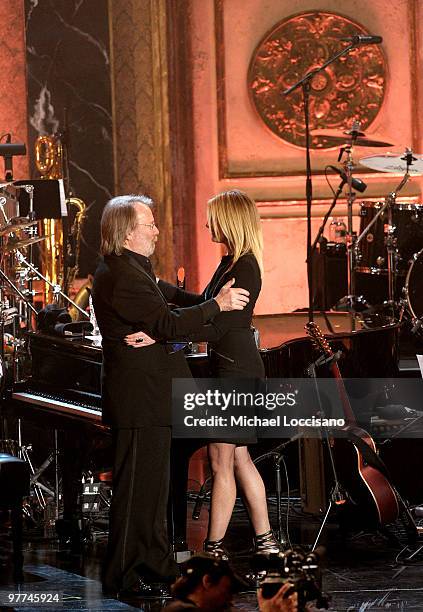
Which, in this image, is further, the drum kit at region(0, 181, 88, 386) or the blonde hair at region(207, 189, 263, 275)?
the drum kit at region(0, 181, 88, 386)

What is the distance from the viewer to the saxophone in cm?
914

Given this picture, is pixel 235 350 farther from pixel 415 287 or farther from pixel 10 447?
pixel 415 287

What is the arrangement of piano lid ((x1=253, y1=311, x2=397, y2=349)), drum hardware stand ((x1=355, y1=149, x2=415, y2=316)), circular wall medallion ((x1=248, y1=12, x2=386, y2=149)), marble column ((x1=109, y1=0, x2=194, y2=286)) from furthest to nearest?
circular wall medallion ((x1=248, y1=12, x2=386, y2=149)), marble column ((x1=109, y1=0, x2=194, y2=286)), drum hardware stand ((x1=355, y1=149, x2=415, y2=316)), piano lid ((x1=253, y1=311, x2=397, y2=349))

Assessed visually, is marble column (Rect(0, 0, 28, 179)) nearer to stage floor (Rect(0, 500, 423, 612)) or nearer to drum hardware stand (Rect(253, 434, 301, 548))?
stage floor (Rect(0, 500, 423, 612))

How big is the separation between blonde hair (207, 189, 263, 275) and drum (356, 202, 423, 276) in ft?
15.0

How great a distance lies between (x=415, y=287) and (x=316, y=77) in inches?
109

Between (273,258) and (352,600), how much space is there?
659cm

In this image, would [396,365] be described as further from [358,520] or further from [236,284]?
Result: [236,284]

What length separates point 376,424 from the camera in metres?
6.19

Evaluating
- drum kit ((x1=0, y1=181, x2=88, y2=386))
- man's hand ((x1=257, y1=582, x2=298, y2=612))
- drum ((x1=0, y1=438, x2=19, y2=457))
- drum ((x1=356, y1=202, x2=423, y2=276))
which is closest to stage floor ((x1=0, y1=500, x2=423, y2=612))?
drum ((x1=0, y1=438, x2=19, y2=457))

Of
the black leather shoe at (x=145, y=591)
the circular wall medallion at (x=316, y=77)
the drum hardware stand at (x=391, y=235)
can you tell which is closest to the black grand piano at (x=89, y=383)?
the black leather shoe at (x=145, y=591)

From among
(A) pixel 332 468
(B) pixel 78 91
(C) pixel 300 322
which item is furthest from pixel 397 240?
(A) pixel 332 468

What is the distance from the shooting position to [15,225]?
6242 mm

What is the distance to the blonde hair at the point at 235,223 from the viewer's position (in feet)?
16.5
